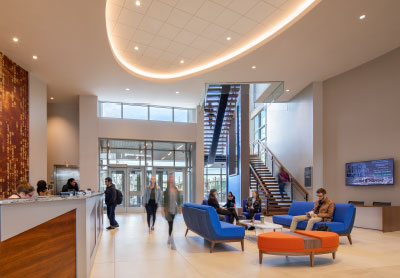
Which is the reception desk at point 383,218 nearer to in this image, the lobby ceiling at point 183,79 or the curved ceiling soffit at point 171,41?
the lobby ceiling at point 183,79

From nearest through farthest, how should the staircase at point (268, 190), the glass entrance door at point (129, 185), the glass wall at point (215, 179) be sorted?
1. the staircase at point (268, 190)
2. the glass entrance door at point (129, 185)
3. the glass wall at point (215, 179)

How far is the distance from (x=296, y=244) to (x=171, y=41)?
6.84 m

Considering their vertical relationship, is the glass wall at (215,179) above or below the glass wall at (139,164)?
below

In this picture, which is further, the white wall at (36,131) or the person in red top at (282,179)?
the person in red top at (282,179)

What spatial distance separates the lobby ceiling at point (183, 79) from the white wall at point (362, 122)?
522 mm

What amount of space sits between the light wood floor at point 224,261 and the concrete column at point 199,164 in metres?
7.90

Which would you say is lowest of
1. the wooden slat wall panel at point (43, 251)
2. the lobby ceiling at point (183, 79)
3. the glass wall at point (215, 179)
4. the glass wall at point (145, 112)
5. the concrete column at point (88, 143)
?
the glass wall at point (215, 179)

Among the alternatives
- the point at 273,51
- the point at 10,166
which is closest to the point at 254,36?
the point at 273,51

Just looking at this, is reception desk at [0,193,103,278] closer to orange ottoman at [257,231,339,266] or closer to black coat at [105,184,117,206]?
orange ottoman at [257,231,339,266]

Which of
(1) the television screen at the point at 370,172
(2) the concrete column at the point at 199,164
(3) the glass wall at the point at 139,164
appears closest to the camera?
(1) the television screen at the point at 370,172

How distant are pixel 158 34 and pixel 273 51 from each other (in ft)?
11.1

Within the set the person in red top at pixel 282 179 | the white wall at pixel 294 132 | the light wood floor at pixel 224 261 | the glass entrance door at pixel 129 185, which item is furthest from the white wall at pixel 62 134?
the white wall at pixel 294 132

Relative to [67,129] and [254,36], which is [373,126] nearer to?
[254,36]

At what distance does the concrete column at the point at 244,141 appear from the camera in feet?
47.8
